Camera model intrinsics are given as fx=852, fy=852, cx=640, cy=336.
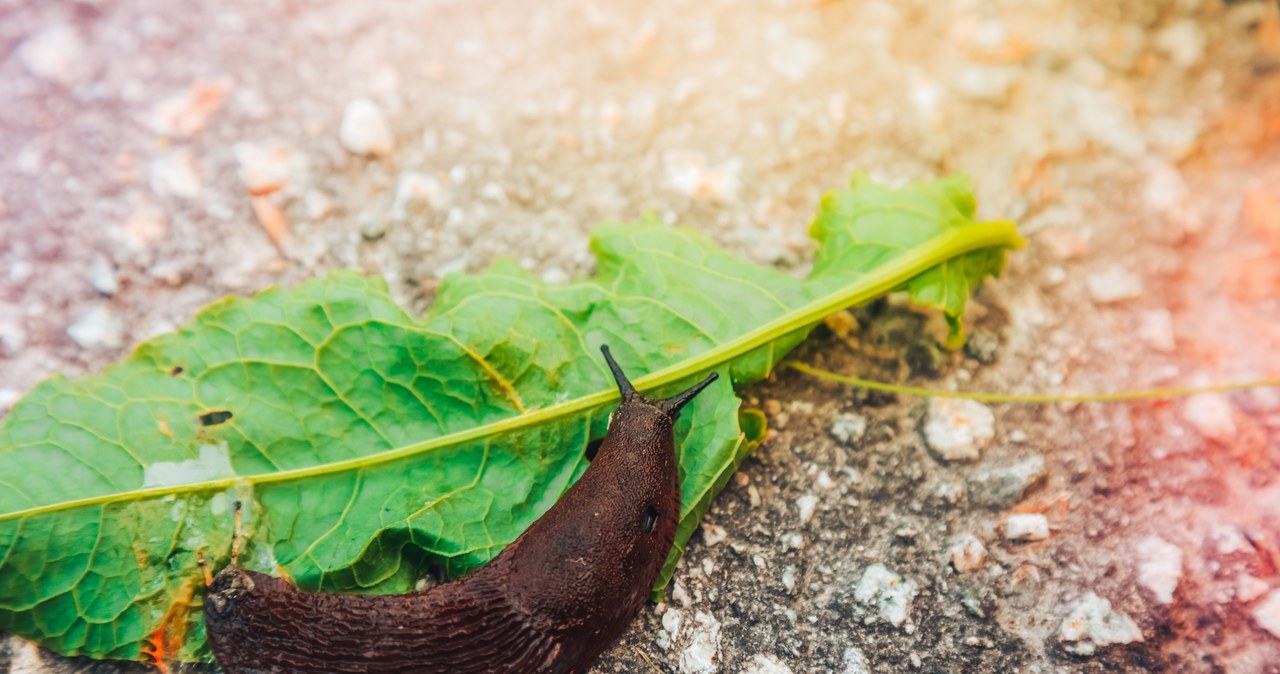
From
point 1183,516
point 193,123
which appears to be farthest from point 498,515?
point 1183,516

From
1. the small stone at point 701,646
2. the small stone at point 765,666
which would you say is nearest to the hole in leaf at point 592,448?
the small stone at point 701,646

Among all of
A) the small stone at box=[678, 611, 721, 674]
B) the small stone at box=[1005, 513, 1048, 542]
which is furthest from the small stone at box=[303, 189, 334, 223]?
the small stone at box=[1005, 513, 1048, 542]

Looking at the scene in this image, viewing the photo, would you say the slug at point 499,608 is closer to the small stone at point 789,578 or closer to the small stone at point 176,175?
the small stone at point 789,578

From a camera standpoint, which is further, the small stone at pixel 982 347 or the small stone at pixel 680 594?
the small stone at pixel 982 347

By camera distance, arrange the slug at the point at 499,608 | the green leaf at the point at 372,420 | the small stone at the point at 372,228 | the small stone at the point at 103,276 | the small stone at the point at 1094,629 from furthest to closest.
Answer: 1. the small stone at the point at 372,228
2. the small stone at the point at 103,276
3. the small stone at the point at 1094,629
4. the green leaf at the point at 372,420
5. the slug at the point at 499,608

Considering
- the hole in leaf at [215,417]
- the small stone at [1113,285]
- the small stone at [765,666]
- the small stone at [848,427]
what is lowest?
the small stone at [765,666]

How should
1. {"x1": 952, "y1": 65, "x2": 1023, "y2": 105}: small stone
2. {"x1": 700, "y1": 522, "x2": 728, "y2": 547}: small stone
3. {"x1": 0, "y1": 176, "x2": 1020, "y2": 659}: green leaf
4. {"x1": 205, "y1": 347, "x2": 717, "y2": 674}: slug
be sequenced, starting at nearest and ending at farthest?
1. {"x1": 205, "y1": 347, "x2": 717, "y2": 674}: slug
2. {"x1": 0, "y1": 176, "x2": 1020, "y2": 659}: green leaf
3. {"x1": 700, "y1": 522, "x2": 728, "y2": 547}: small stone
4. {"x1": 952, "y1": 65, "x2": 1023, "y2": 105}: small stone

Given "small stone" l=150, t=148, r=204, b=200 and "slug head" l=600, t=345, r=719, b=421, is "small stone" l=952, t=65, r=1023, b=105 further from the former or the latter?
"small stone" l=150, t=148, r=204, b=200
